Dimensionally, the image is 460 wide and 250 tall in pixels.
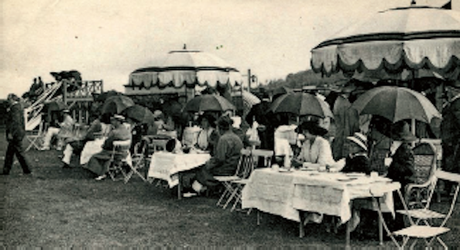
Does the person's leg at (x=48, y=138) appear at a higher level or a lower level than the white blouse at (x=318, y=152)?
lower

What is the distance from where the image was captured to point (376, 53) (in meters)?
6.93

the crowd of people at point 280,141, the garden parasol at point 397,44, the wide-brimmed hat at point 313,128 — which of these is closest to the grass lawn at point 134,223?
the crowd of people at point 280,141

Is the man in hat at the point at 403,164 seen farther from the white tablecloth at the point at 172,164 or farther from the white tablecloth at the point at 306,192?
the white tablecloth at the point at 172,164

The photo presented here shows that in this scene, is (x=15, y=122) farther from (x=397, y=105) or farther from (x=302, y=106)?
(x=397, y=105)

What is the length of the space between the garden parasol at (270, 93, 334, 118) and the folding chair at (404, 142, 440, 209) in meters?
2.41

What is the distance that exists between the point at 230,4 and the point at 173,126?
479 centimetres

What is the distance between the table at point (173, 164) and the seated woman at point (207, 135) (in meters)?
0.64

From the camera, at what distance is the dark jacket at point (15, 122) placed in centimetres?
1067

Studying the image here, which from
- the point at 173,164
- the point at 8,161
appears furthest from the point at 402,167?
the point at 8,161

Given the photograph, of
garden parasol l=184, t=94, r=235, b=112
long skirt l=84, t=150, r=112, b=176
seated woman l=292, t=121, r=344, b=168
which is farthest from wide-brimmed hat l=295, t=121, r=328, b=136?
long skirt l=84, t=150, r=112, b=176

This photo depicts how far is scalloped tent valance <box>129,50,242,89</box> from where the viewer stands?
11859 mm

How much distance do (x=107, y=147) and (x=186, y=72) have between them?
8.91 ft

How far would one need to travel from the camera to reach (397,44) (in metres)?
6.79

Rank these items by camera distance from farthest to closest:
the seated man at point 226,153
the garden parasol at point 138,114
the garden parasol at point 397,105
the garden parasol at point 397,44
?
the garden parasol at point 138,114 < the seated man at point 226,153 < the garden parasol at point 397,44 < the garden parasol at point 397,105
